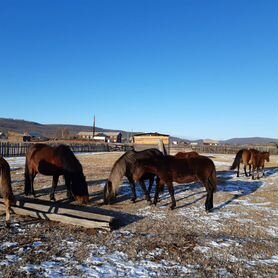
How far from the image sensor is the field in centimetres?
420

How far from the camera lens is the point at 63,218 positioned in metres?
6.19

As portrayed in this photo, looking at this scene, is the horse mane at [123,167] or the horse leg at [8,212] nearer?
the horse leg at [8,212]

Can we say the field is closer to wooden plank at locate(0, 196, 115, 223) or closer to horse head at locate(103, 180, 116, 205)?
horse head at locate(103, 180, 116, 205)

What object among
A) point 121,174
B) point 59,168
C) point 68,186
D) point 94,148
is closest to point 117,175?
point 121,174

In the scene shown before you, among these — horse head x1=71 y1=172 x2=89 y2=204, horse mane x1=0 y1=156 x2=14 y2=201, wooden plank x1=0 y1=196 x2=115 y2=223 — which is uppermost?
horse mane x1=0 y1=156 x2=14 y2=201

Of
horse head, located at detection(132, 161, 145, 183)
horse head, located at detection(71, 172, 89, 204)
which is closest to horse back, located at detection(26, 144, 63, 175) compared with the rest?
horse head, located at detection(71, 172, 89, 204)

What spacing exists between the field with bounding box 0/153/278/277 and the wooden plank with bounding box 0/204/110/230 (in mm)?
126

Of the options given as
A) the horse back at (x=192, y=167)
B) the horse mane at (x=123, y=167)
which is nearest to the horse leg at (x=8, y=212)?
the horse mane at (x=123, y=167)

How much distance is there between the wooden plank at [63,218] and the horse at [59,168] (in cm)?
162

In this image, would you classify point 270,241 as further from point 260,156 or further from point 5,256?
point 260,156

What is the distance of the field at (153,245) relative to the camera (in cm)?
420

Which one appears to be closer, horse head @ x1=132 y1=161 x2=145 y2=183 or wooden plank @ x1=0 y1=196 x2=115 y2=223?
wooden plank @ x1=0 y1=196 x2=115 y2=223

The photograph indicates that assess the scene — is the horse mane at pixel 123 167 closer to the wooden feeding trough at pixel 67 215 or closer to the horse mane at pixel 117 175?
the horse mane at pixel 117 175

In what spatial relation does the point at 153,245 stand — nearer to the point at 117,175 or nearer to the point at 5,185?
the point at 5,185
